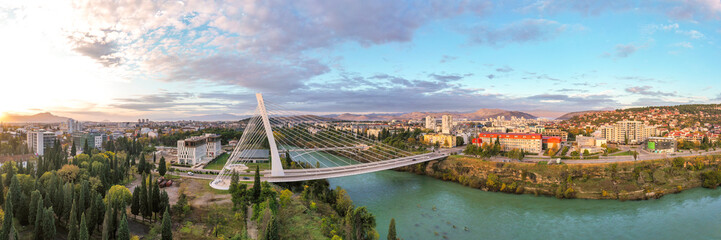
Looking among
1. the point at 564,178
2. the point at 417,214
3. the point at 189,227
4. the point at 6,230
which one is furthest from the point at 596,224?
the point at 6,230

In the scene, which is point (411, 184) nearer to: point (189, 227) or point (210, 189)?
point (210, 189)

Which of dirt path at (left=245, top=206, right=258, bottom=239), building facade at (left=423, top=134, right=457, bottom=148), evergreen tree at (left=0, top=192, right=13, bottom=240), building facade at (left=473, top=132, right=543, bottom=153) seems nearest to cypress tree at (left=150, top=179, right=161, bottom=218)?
dirt path at (left=245, top=206, right=258, bottom=239)

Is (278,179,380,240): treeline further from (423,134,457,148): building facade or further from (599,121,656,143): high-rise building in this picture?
(599,121,656,143): high-rise building

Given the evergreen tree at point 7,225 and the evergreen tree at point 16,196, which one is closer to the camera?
the evergreen tree at point 7,225

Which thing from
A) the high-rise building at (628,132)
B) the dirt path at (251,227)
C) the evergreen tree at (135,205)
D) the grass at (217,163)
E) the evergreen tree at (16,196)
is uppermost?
the high-rise building at (628,132)

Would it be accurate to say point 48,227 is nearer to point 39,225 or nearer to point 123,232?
point 39,225

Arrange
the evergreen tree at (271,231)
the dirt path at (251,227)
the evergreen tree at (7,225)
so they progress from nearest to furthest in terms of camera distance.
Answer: the evergreen tree at (7,225)
the evergreen tree at (271,231)
the dirt path at (251,227)

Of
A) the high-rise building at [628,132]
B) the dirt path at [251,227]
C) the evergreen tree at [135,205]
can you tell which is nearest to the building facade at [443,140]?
the high-rise building at [628,132]

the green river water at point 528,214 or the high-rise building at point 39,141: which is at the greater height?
the high-rise building at point 39,141

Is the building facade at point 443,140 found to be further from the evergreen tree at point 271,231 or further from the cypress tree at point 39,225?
the cypress tree at point 39,225
